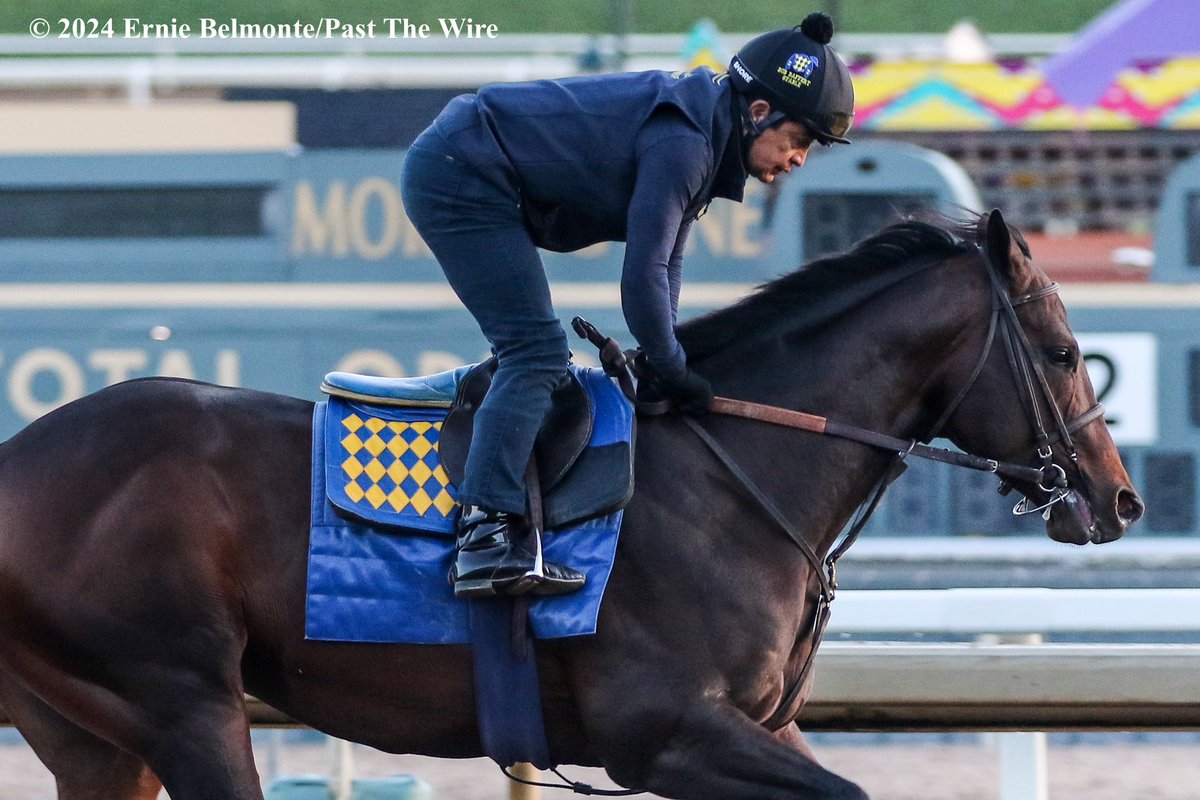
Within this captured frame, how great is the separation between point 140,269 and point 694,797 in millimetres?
5451

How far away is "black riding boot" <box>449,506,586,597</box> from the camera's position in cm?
319

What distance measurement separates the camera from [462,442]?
3344mm

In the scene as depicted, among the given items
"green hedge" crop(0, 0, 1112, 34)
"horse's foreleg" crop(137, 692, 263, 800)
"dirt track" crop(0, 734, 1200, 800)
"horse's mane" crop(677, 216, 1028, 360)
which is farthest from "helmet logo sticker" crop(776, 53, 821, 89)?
"green hedge" crop(0, 0, 1112, 34)

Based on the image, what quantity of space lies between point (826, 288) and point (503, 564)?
970 millimetres

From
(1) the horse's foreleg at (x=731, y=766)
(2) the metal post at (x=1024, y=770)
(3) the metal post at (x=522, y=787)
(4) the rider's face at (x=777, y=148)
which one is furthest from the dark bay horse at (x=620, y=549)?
(2) the metal post at (x=1024, y=770)

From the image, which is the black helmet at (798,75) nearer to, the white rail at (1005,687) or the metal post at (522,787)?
the white rail at (1005,687)

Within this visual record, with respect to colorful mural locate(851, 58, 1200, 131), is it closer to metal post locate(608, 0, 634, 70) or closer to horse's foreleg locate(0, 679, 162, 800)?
metal post locate(608, 0, 634, 70)

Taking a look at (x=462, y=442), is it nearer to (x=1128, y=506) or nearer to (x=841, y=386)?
(x=841, y=386)

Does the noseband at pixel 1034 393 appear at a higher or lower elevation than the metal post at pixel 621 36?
lower

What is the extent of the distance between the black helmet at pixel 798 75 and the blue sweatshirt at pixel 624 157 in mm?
60

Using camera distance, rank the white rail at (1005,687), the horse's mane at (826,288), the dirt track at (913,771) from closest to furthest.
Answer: the horse's mane at (826,288)
the white rail at (1005,687)
the dirt track at (913,771)

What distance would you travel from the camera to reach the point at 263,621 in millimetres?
3293

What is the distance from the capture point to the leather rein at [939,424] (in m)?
3.41

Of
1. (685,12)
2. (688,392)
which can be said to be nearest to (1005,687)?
(688,392)
